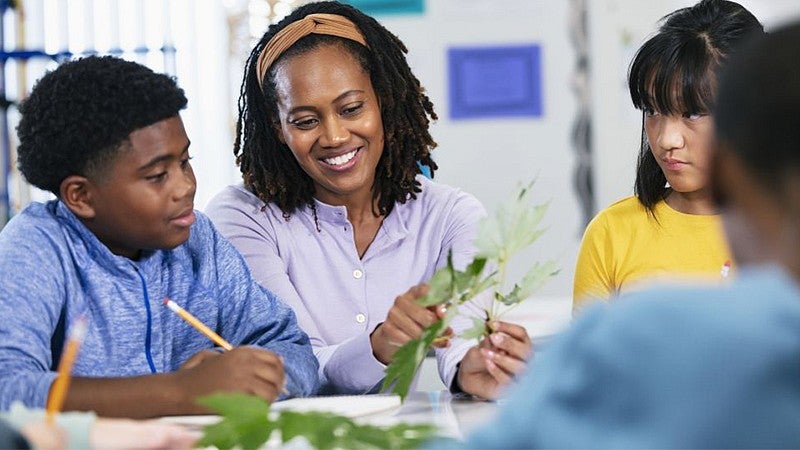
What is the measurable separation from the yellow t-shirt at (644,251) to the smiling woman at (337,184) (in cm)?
18

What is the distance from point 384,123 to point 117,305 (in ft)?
1.82

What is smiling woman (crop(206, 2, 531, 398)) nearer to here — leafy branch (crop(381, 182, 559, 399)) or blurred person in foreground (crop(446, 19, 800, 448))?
leafy branch (crop(381, 182, 559, 399))

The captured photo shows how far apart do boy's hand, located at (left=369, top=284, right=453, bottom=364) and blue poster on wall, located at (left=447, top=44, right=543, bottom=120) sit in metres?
2.27

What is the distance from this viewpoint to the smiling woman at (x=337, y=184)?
1.63 m

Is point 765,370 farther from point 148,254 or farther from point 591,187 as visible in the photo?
point 591,187

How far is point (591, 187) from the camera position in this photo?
3.57 meters

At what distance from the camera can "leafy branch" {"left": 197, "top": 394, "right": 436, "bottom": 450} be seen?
71 centimetres

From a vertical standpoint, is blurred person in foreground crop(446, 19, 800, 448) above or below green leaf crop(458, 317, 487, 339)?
above

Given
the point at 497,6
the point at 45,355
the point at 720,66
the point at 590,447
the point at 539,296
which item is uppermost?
the point at 497,6

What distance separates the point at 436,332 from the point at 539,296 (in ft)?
7.83

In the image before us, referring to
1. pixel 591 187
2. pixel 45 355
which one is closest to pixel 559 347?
pixel 45 355

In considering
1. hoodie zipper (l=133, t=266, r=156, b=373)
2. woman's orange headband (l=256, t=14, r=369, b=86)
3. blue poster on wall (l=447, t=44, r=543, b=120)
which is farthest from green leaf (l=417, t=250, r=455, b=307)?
blue poster on wall (l=447, t=44, r=543, b=120)

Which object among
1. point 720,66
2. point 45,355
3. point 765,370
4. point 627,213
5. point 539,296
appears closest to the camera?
point 765,370

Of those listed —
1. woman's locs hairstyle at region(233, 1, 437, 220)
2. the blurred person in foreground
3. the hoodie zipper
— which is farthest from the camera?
woman's locs hairstyle at region(233, 1, 437, 220)
